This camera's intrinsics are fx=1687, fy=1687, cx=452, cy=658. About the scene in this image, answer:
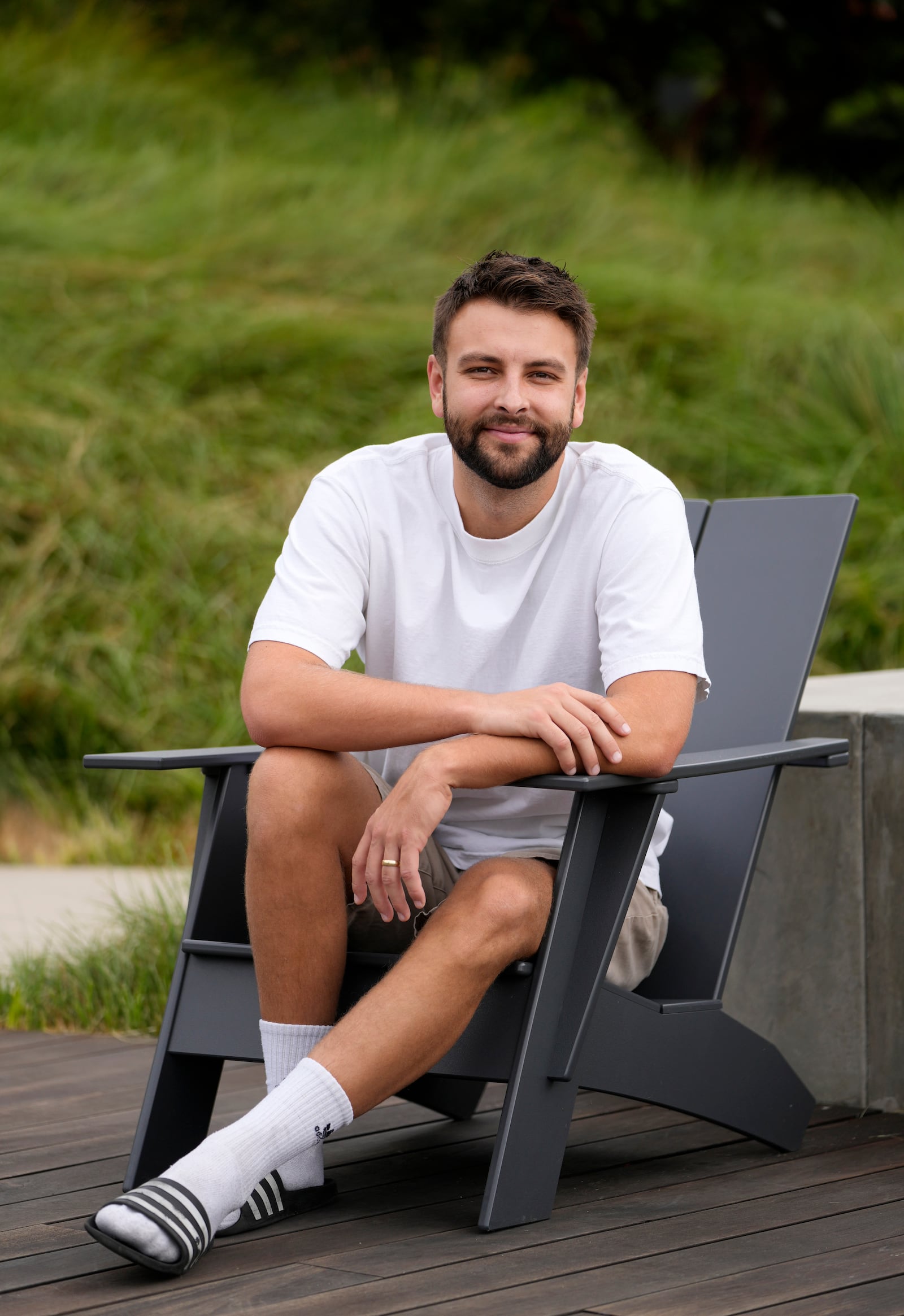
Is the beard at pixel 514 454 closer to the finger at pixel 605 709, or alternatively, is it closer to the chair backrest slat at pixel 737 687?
the finger at pixel 605 709

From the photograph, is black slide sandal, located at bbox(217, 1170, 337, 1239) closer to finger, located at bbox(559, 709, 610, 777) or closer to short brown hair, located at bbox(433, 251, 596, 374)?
finger, located at bbox(559, 709, 610, 777)

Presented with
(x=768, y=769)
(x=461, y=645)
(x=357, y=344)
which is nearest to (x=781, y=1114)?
(x=768, y=769)

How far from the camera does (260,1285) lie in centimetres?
194

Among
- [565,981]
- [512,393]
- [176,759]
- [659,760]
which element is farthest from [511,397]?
[565,981]

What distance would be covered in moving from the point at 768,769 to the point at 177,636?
314 cm

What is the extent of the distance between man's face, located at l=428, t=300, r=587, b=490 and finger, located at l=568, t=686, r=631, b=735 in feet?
1.24

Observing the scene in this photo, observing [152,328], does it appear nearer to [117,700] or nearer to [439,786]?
[117,700]

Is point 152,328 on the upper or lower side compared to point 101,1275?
upper

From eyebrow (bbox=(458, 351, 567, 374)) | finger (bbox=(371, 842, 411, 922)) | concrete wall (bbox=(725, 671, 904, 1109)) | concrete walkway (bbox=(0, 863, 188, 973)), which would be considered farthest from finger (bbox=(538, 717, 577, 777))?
concrete walkway (bbox=(0, 863, 188, 973))

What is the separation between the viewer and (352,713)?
225 centimetres

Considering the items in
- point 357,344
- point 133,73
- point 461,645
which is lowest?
point 461,645

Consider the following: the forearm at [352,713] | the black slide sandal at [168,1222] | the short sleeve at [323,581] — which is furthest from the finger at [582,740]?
the black slide sandal at [168,1222]

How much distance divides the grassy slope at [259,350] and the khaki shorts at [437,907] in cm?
250

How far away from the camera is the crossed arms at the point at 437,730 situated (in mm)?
2143
